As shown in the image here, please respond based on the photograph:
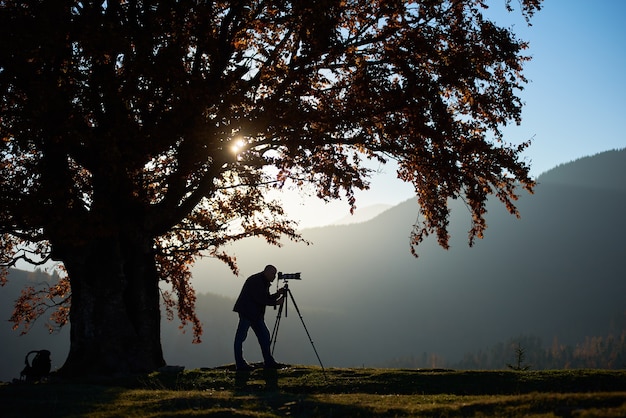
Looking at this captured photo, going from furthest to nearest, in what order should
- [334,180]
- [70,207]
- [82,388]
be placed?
[334,180]
[70,207]
[82,388]

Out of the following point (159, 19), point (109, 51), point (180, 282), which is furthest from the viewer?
point (180, 282)

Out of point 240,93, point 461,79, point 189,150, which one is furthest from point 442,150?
point 189,150

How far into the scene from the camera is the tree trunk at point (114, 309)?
17109mm

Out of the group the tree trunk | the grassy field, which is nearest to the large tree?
the tree trunk

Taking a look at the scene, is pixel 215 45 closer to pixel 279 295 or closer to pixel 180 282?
pixel 279 295

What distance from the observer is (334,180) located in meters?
18.7

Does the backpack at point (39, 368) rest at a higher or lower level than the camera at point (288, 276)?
lower

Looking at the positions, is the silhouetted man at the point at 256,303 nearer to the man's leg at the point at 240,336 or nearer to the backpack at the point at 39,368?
the man's leg at the point at 240,336

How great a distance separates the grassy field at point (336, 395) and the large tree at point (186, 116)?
4.35 meters

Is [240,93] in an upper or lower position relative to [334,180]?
upper

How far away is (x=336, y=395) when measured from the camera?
1129 cm

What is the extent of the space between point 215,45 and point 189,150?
2.91 meters

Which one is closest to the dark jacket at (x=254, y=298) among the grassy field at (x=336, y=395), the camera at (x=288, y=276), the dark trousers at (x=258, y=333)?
the dark trousers at (x=258, y=333)

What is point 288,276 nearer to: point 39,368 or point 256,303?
point 256,303
